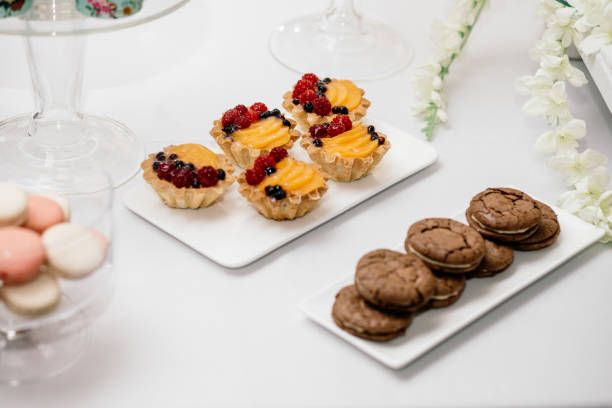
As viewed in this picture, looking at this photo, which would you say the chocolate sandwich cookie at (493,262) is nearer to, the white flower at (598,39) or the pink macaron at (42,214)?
the white flower at (598,39)

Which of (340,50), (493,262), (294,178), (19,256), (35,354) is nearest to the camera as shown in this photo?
(19,256)

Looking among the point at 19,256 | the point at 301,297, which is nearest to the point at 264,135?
the point at 301,297

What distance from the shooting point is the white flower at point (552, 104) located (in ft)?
6.21

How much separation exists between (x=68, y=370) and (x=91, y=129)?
0.78m

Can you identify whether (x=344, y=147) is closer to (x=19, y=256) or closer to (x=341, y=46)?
(x=341, y=46)

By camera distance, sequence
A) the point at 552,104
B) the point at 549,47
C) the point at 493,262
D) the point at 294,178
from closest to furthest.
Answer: the point at 493,262 < the point at 294,178 < the point at 552,104 < the point at 549,47

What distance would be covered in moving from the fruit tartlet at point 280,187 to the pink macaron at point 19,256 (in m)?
0.52

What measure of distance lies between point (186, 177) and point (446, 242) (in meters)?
0.54

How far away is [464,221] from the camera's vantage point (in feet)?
5.58

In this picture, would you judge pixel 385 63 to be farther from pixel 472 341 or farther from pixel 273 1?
pixel 472 341

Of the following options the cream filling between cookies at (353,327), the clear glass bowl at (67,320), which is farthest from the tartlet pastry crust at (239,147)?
the cream filling between cookies at (353,327)

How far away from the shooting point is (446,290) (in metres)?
1.45

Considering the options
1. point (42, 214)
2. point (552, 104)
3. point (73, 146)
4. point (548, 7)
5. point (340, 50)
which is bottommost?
point (73, 146)


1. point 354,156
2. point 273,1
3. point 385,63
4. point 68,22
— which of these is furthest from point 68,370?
point 273,1
